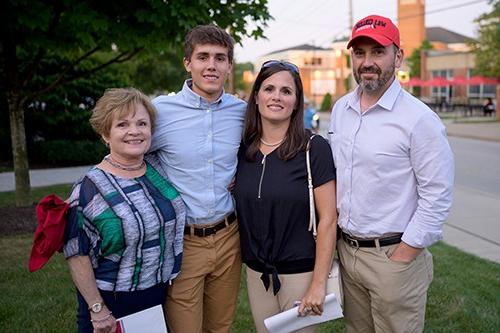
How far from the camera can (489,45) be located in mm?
31562

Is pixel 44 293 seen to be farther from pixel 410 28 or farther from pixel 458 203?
pixel 410 28

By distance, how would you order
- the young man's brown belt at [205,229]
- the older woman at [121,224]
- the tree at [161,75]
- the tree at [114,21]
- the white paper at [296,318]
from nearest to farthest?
the older woman at [121,224] < the white paper at [296,318] < the young man's brown belt at [205,229] < the tree at [114,21] < the tree at [161,75]

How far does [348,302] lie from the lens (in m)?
3.02

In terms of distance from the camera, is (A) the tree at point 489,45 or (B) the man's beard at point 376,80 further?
(A) the tree at point 489,45

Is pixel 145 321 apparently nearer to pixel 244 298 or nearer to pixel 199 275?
pixel 199 275

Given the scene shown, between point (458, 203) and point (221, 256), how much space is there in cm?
739

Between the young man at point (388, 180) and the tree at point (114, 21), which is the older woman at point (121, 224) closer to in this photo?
the young man at point (388, 180)

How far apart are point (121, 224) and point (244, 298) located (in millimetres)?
2671

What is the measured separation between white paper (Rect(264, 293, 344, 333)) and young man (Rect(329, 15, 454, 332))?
0.74ft

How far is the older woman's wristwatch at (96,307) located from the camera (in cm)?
251

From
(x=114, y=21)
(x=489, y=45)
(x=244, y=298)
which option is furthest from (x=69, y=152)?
(x=489, y=45)

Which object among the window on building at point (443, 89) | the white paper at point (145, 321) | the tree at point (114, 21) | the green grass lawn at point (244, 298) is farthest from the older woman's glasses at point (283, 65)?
the window on building at point (443, 89)

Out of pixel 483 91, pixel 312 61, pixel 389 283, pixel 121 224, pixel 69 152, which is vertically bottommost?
pixel 483 91

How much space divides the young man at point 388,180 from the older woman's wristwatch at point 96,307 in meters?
1.28
